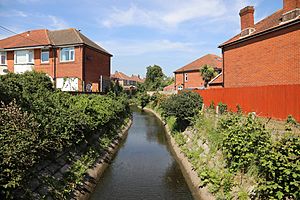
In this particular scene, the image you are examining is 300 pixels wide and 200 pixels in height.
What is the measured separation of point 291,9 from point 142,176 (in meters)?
14.6

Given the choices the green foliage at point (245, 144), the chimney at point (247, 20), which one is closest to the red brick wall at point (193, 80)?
the chimney at point (247, 20)

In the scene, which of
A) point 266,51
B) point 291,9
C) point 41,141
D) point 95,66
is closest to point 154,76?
point 95,66

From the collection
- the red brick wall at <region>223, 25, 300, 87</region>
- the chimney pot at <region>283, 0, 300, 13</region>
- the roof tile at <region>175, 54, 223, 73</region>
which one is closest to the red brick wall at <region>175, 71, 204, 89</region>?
the roof tile at <region>175, 54, 223, 73</region>

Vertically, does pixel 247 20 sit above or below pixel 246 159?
above

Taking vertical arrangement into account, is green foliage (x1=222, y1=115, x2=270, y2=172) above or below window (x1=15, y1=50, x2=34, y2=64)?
below

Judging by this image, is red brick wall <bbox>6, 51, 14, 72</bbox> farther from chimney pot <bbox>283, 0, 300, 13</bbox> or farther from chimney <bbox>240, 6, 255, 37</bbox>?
chimney pot <bbox>283, 0, 300, 13</bbox>

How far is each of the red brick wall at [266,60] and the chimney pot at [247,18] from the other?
5.88 ft

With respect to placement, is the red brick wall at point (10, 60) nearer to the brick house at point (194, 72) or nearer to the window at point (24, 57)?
the window at point (24, 57)

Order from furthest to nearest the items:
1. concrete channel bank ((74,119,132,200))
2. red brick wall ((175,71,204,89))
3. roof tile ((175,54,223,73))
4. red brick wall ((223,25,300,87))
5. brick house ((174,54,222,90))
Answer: roof tile ((175,54,223,73))
brick house ((174,54,222,90))
red brick wall ((175,71,204,89))
red brick wall ((223,25,300,87))
concrete channel bank ((74,119,132,200))

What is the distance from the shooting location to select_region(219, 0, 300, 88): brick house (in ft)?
50.4

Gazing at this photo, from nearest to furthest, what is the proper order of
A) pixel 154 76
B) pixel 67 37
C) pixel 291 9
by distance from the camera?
1. pixel 291 9
2. pixel 67 37
3. pixel 154 76

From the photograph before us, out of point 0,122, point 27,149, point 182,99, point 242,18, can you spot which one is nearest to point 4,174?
point 27,149

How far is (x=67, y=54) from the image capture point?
91.9 ft

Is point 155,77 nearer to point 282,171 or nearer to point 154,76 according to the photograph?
point 154,76
